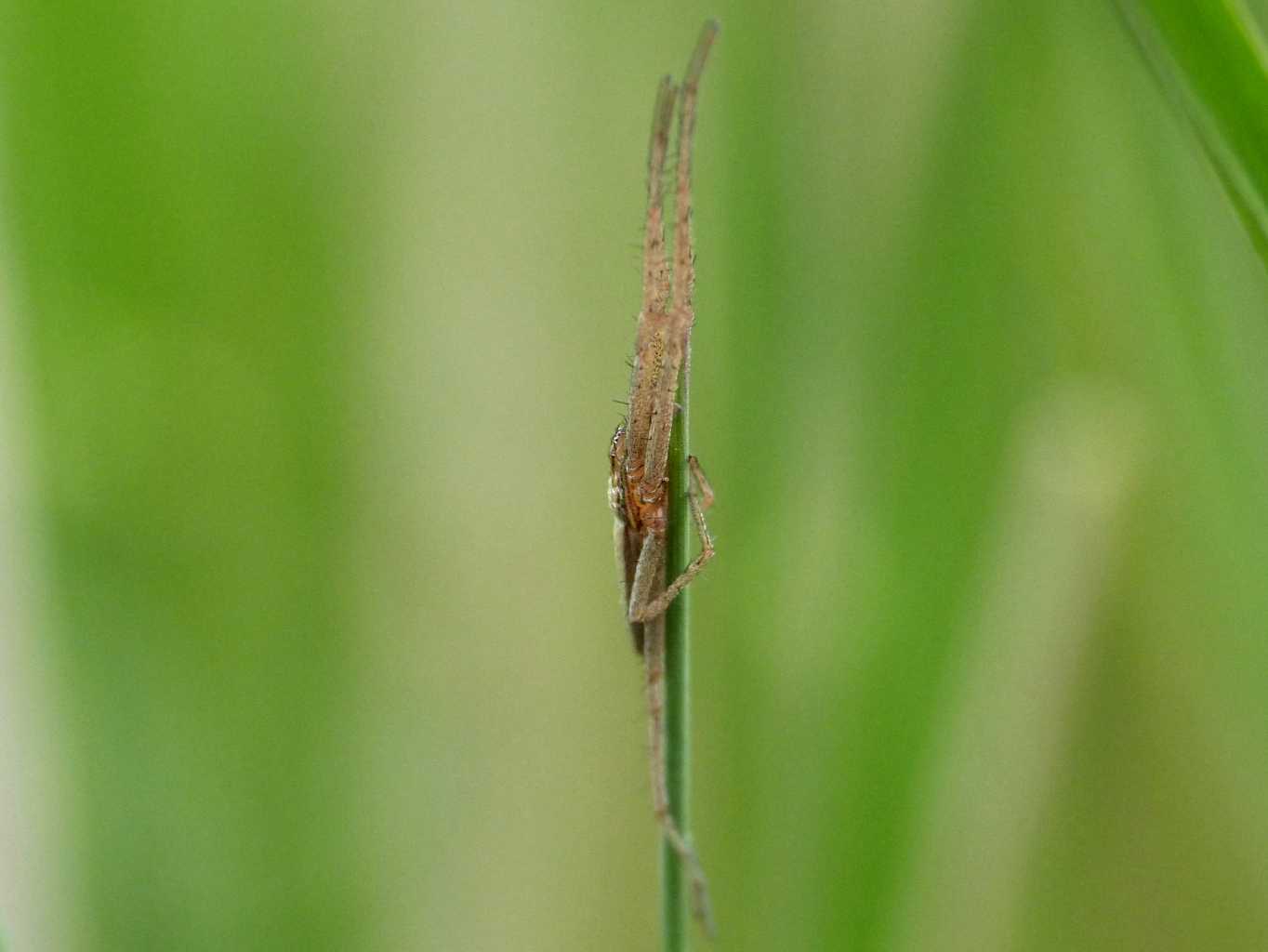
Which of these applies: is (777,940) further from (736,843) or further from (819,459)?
(819,459)

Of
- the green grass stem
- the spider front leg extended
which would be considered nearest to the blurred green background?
the spider front leg extended

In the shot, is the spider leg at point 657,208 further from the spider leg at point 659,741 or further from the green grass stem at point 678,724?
the spider leg at point 659,741

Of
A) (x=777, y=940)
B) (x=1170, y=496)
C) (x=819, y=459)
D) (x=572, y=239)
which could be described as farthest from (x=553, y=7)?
(x=777, y=940)

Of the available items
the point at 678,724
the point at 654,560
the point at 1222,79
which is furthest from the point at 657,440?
the point at 1222,79

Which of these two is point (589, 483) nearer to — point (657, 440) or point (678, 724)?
point (657, 440)

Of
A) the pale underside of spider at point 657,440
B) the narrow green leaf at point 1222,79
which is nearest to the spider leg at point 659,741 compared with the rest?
the pale underside of spider at point 657,440

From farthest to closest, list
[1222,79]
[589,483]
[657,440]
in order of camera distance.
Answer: [589,483] → [657,440] → [1222,79]
